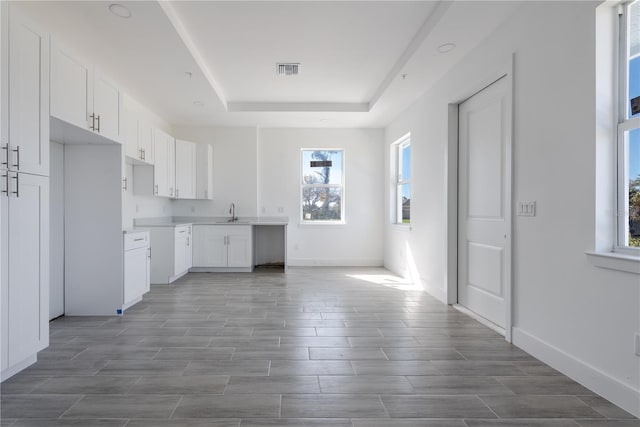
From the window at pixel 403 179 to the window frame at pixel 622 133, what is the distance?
363cm

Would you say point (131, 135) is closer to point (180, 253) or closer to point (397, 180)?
point (180, 253)

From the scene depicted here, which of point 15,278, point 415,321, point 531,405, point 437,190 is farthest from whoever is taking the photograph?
point 437,190

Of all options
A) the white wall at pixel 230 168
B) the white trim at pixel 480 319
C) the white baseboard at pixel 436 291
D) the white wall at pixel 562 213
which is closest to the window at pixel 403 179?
the white baseboard at pixel 436 291

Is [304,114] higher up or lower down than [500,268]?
higher up

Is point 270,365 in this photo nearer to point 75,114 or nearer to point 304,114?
point 75,114

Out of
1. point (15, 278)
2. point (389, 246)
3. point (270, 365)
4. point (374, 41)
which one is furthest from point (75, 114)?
point (389, 246)

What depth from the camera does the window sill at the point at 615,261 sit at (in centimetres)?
183

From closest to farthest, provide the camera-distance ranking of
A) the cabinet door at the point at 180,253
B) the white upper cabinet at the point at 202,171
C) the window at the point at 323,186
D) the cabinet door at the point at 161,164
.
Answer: the cabinet door at the point at 161,164 < the cabinet door at the point at 180,253 < the white upper cabinet at the point at 202,171 < the window at the point at 323,186

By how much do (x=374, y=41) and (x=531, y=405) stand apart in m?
3.27

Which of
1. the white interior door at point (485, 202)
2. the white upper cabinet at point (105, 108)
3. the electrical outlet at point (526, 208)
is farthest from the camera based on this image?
the white upper cabinet at point (105, 108)

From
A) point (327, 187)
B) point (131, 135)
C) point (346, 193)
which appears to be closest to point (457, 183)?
point (346, 193)

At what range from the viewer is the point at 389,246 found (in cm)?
657

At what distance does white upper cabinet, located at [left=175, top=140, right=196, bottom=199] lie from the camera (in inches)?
235

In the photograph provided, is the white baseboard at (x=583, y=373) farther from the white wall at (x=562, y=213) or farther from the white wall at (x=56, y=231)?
the white wall at (x=56, y=231)
